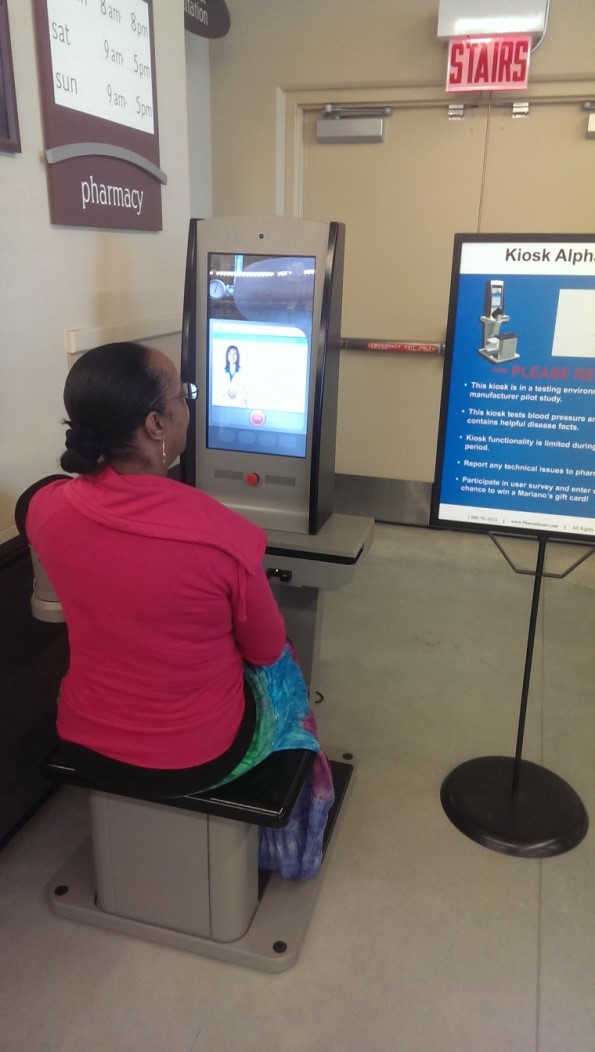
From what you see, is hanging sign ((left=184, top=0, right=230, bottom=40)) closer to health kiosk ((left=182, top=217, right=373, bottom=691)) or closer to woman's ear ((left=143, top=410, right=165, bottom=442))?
health kiosk ((left=182, top=217, right=373, bottom=691))

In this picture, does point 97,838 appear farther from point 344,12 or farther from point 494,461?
point 344,12

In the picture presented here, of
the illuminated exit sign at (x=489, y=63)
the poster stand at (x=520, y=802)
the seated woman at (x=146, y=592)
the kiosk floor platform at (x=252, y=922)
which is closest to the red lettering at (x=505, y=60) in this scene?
the illuminated exit sign at (x=489, y=63)

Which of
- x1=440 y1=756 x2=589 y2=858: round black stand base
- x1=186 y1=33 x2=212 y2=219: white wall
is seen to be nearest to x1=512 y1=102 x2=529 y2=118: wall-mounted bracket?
x1=186 y1=33 x2=212 y2=219: white wall

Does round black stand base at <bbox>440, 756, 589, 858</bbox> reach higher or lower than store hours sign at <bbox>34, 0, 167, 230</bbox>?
lower

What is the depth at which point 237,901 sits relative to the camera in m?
1.59

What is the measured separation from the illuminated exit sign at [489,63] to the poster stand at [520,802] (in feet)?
7.93

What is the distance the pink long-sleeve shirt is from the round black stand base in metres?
0.90

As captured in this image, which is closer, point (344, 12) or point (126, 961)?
point (126, 961)

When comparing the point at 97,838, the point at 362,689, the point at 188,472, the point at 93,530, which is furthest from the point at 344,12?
the point at 97,838

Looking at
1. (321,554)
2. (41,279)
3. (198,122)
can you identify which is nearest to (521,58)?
(198,122)

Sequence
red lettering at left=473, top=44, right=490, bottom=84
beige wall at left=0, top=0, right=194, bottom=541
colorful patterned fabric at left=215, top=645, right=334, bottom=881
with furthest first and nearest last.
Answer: red lettering at left=473, top=44, right=490, bottom=84
beige wall at left=0, top=0, right=194, bottom=541
colorful patterned fabric at left=215, top=645, right=334, bottom=881

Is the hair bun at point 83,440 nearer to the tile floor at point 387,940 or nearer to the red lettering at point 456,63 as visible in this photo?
the tile floor at point 387,940

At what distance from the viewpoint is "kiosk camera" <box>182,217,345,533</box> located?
72.1 inches

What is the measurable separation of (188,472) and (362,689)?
107cm
